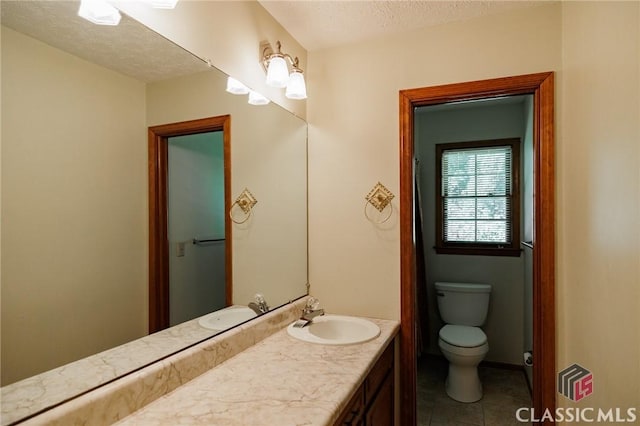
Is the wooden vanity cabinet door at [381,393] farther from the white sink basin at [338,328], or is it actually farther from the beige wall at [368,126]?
the beige wall at [368,126]

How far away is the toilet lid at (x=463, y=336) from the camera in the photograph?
2.57m

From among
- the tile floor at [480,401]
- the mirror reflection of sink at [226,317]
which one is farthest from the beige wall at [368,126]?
the tile floor at [480,401]

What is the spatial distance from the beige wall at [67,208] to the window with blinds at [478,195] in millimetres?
2833

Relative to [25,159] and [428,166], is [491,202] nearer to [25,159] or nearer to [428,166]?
[428,166]

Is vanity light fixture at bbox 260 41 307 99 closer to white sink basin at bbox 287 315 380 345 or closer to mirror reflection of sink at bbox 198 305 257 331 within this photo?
mirror reflection of sink at bbox 198 305 257 331

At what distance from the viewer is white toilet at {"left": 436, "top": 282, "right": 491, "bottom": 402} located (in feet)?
8.38

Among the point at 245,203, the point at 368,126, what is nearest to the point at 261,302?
the point at 245,203

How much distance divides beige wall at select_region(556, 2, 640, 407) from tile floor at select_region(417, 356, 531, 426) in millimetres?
948

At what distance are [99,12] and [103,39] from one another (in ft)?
0.22

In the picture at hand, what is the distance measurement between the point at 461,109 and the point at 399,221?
75.5 inches

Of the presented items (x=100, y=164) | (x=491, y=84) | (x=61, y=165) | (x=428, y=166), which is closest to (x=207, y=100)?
(x=100, y=164)

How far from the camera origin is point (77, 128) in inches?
35.2

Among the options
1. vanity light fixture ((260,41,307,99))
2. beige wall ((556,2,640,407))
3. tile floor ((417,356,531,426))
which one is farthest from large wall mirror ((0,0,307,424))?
tile floor ((417,356,531,426))

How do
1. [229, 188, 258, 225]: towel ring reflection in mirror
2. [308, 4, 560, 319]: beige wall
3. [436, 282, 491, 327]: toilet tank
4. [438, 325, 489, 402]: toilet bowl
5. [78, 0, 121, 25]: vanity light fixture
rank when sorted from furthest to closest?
[436, 282, 491, 327]: toilet tank, [438, 325, 489, 402]: toilet bowl, [308, 4, 560, 319]: beige wall, [229, 188, 258, 225]: towel ring reflection in mirror, [78, 0, 121, 25]: vanity light fixture
